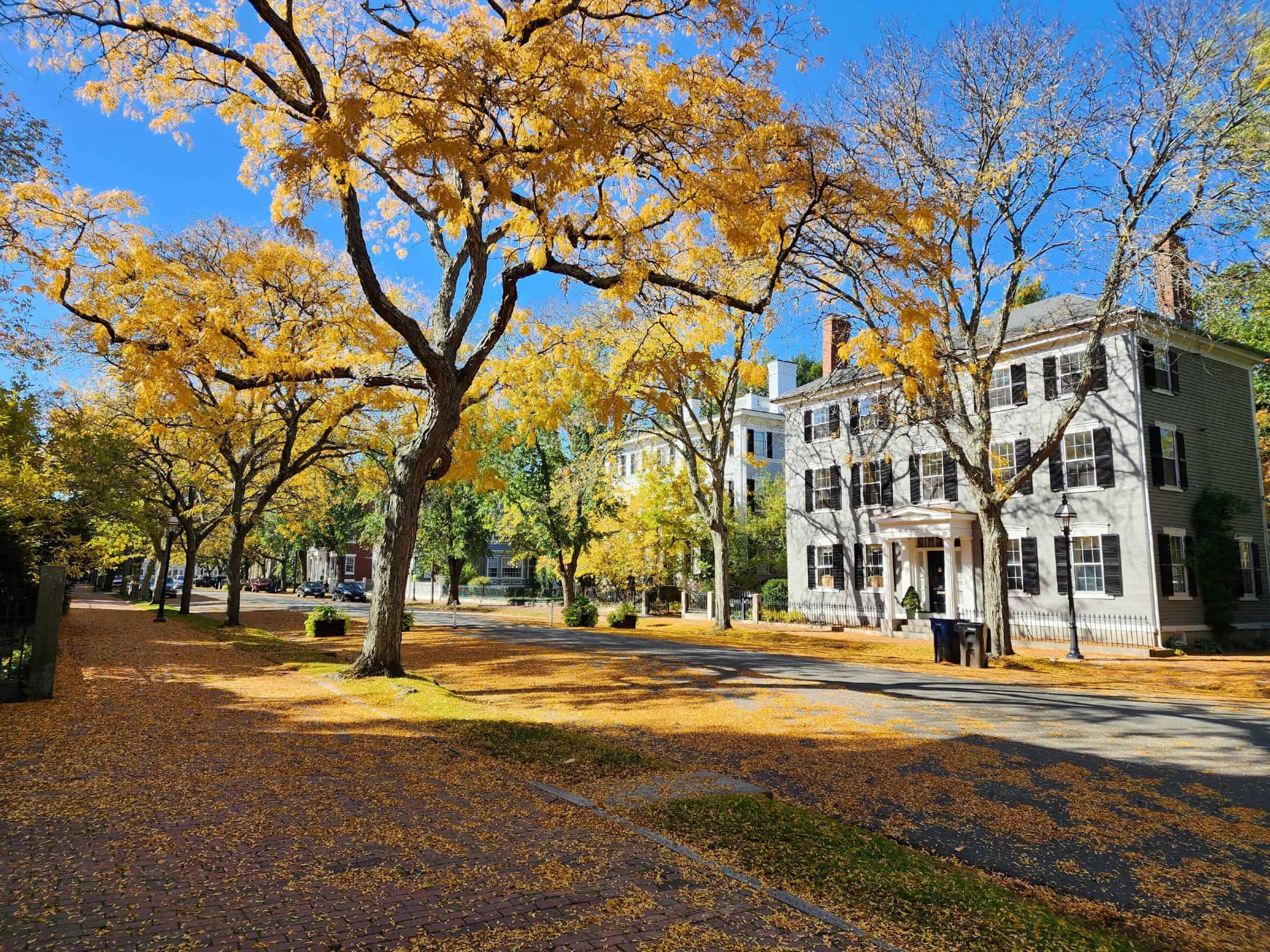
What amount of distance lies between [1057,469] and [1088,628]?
5.11m

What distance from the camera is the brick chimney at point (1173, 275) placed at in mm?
14211

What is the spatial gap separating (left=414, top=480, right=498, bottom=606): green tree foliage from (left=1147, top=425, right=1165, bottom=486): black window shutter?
31.0 metres

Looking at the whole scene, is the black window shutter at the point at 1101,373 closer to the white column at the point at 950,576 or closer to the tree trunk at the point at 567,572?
the white column at the point at 950,576

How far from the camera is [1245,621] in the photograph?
→ 23.8 metres


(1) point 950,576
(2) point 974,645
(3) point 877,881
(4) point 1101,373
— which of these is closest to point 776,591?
(1) point 950,576

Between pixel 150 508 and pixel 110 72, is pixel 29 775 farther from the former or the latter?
pixel 150 508

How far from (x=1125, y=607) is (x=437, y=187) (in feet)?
76.5

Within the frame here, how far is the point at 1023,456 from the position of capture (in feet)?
81.7

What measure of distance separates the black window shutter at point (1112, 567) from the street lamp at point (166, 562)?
30.4 meters

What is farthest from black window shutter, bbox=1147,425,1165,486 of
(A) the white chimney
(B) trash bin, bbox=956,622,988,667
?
(A) the white chimney

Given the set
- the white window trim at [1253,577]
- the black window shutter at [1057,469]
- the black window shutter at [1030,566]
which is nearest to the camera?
the white window trim at [1253,577]

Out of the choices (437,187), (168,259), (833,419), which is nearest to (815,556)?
(833,419)

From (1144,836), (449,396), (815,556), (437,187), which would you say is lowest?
A: (1144,836)

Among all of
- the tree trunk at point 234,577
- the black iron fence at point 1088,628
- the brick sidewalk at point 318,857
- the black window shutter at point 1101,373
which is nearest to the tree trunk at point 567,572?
the tree trunk at point 234,577
